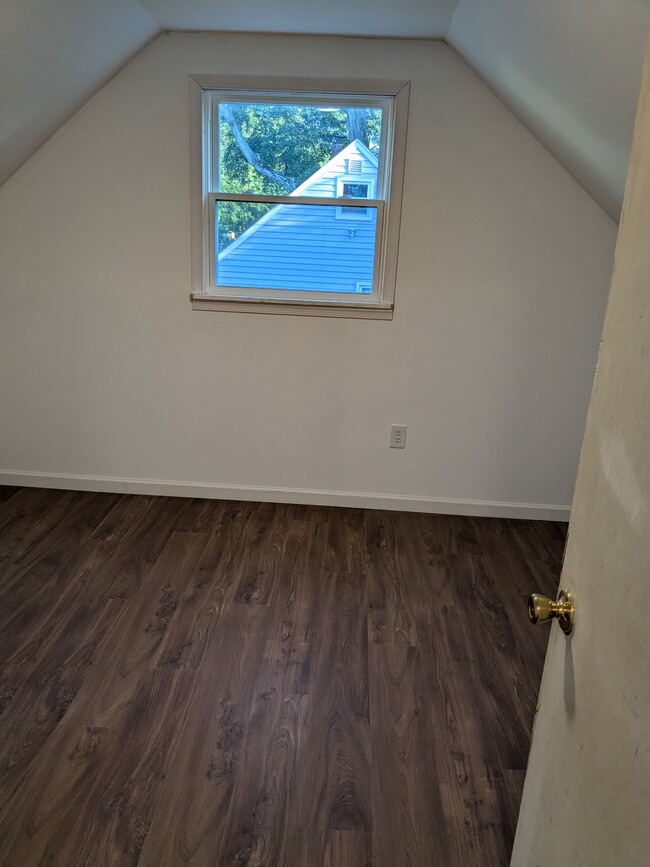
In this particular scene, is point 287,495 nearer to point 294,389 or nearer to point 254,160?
point 294,389

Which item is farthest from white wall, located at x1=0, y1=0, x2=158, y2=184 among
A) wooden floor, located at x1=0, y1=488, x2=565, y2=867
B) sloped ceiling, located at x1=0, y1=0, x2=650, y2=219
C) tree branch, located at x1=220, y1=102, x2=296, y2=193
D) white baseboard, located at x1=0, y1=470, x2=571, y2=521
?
wooden floor, located at x1=0, y1=488, x2=565, y2=867

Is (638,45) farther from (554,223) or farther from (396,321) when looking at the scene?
(396,321)

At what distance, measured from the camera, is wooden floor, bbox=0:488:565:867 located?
56.6 inches

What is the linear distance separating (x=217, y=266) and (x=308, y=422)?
87 centimetres

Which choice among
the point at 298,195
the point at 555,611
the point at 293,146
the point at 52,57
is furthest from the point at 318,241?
the point at 555,611

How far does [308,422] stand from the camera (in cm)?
309

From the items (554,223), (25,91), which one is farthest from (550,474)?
(25,91)

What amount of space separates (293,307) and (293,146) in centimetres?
72

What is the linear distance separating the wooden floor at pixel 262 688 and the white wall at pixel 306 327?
345 millimetres

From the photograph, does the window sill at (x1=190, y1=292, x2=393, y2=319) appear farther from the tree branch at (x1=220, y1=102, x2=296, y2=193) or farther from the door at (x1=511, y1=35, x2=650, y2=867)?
the door at (x1=511, y1=35, x2=650, y2=867)

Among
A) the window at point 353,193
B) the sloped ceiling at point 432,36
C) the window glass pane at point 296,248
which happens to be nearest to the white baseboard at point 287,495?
the window glass pane at point 296,248

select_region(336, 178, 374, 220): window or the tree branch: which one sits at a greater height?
the tree branch

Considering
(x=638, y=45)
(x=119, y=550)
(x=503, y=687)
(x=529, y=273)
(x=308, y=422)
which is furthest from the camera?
(x=308, y=422)

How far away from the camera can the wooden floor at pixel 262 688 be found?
1438mm
